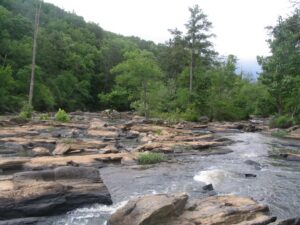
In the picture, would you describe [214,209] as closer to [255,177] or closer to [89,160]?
[255,177]

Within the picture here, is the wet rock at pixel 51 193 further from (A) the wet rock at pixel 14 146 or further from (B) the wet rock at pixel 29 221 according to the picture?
(A) the wet rock at pixel 14 146

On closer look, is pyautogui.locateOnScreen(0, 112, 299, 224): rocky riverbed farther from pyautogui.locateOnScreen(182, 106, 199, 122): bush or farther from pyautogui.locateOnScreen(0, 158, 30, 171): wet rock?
pyautogui.locateOnScreen(182, 106, 199, 122): bush

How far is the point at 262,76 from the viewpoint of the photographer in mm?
41219

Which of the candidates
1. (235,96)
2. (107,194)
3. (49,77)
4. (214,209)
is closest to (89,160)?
(107,194)

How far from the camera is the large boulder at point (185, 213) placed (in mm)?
8070

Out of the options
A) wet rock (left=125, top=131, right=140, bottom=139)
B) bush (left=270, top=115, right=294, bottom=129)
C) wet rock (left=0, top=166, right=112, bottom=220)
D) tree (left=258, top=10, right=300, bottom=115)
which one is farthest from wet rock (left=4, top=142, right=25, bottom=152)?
bush (left=270, top=115, right=294, bottom=129)

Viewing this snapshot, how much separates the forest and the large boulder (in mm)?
13846

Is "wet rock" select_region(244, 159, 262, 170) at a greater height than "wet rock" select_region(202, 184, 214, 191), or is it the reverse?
"wet rock" select_region(244, 159, 262, 170)

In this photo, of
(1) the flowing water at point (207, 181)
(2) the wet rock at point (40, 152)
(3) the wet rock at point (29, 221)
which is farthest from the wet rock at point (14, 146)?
(3) the wet rock at point (29, 221)

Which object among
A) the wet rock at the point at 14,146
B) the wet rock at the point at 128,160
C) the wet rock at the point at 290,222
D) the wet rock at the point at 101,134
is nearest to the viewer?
the wet rock at the point at 290,222

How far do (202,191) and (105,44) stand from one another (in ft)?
299

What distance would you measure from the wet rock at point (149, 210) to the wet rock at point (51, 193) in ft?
5.03

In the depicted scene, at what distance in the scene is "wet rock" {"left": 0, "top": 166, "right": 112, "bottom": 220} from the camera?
897cm

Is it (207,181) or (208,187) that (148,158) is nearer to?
(207,181)
